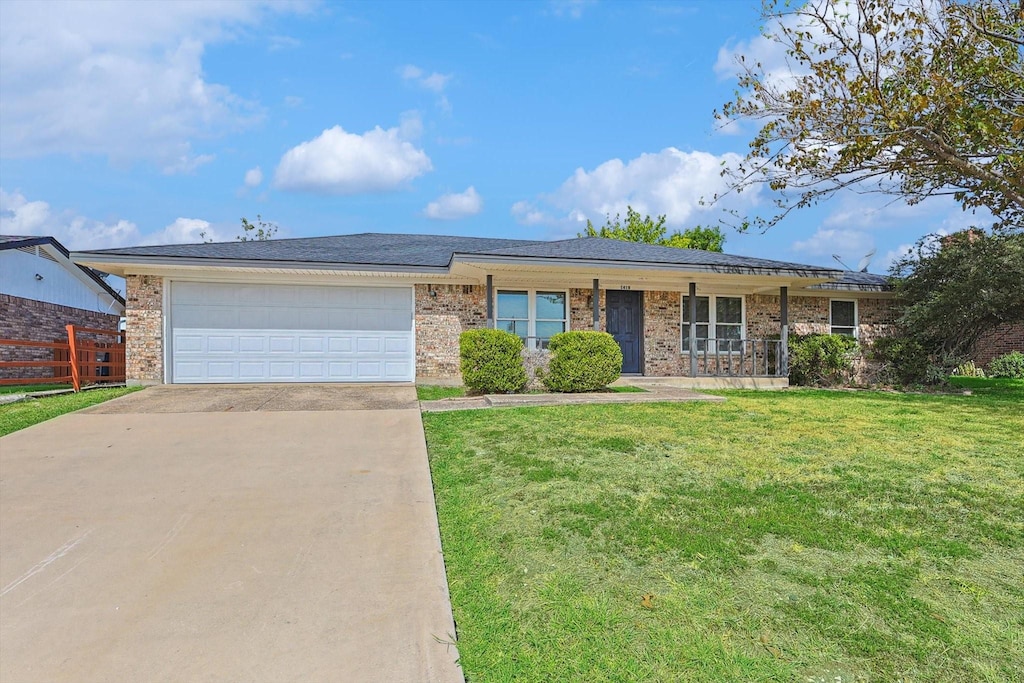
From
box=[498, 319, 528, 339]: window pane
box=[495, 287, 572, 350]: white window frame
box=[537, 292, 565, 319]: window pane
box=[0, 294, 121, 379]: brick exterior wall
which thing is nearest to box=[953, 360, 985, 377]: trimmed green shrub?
box=[495, 287, 572, 350]: white window frame

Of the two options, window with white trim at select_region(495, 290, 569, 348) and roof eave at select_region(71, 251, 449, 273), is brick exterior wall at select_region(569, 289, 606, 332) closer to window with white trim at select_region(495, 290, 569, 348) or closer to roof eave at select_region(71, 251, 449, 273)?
window with white trim at select_region(495, 290, 569, 348)

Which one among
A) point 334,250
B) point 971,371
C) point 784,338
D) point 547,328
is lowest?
point 971,371

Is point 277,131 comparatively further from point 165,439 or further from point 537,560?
point 537,560

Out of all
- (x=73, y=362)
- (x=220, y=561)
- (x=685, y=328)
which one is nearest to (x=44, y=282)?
(x=73, y=362)

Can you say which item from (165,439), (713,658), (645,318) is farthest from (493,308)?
(713,658)

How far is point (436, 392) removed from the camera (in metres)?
11.3

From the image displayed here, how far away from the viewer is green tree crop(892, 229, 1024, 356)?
494 inches

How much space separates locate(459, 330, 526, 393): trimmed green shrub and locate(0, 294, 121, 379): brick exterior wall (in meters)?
11.3

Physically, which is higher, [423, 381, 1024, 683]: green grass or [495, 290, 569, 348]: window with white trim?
[495, 290, 569, 348]: window with white trim

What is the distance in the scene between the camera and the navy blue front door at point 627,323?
562 inches

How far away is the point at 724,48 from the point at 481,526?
34.2 feet

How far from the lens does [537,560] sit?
10.6 ft

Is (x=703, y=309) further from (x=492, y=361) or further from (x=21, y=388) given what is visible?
(x=21, y=388)

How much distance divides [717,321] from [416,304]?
25.3 feet
